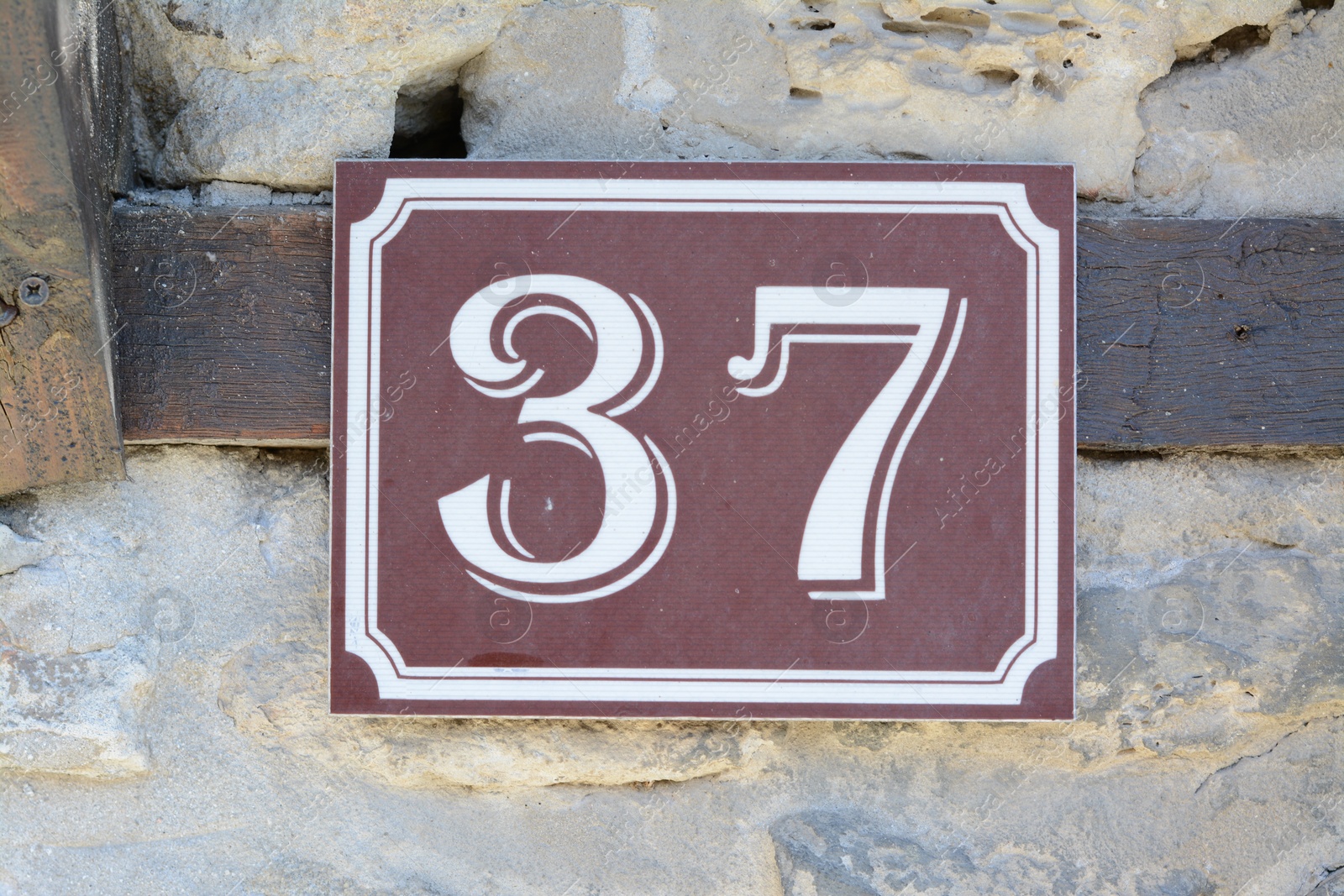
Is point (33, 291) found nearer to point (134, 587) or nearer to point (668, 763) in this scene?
point (134, 587)

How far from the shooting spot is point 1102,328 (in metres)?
1.37

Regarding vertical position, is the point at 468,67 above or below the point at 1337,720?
above

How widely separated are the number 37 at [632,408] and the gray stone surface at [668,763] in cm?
22

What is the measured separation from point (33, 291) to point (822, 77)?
109 centimetres

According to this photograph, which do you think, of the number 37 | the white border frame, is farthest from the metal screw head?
the number 37

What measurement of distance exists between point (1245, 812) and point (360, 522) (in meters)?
1.29

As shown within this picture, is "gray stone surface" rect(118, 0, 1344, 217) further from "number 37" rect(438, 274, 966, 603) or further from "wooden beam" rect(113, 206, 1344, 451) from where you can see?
"number 37" rect(438, 274, 966, 603)

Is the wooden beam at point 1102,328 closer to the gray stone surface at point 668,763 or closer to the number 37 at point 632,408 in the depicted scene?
the gray stone surface at point 668,763

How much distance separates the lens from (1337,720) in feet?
4.59

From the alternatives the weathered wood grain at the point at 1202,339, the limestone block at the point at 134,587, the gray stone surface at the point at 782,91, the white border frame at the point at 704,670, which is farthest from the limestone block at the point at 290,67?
the weathered wood grain at the point at 1202,339

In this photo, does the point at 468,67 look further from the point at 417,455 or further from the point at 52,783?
the point at 52,783

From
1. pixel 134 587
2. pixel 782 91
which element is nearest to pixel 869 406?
pixel 782 91

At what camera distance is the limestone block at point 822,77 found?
1.40 metres

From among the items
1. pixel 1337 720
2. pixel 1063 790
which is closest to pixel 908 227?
pixel 1063 790
